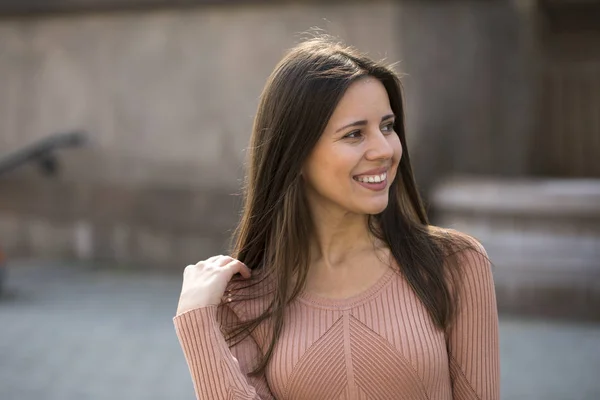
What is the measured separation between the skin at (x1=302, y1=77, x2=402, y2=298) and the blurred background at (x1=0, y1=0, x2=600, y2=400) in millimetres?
4941

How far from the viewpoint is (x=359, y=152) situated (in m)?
2.82

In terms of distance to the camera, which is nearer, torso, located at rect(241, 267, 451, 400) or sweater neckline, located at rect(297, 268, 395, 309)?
torso, located at rect(241, 267, 451, 400)

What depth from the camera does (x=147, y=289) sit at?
9.34 m

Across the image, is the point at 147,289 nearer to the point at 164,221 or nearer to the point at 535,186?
the point at 164,221

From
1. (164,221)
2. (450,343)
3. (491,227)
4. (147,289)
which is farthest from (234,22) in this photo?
(450,343)

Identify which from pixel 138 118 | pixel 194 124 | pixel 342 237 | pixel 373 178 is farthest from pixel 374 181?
pixel 138 118

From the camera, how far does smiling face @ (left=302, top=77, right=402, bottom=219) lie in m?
2.81

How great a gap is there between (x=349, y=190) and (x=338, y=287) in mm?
323

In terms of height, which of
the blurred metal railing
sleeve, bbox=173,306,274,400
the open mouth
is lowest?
the blurred metal railing

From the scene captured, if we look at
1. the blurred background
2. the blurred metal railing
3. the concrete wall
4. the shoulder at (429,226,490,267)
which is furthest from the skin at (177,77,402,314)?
the blurred metal railing

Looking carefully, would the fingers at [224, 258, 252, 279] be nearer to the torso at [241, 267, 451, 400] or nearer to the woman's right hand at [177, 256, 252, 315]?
the woman's right hand at [177, 256, 252, 315]

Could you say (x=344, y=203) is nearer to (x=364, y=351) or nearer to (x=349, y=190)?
(x=349, y=190)

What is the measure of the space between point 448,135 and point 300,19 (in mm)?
2029

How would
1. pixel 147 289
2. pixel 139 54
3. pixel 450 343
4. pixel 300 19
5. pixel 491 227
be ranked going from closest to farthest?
pixel 450 343
pixel 491 227
pixel 147 289
pixel 300 19
pixel 139 54
